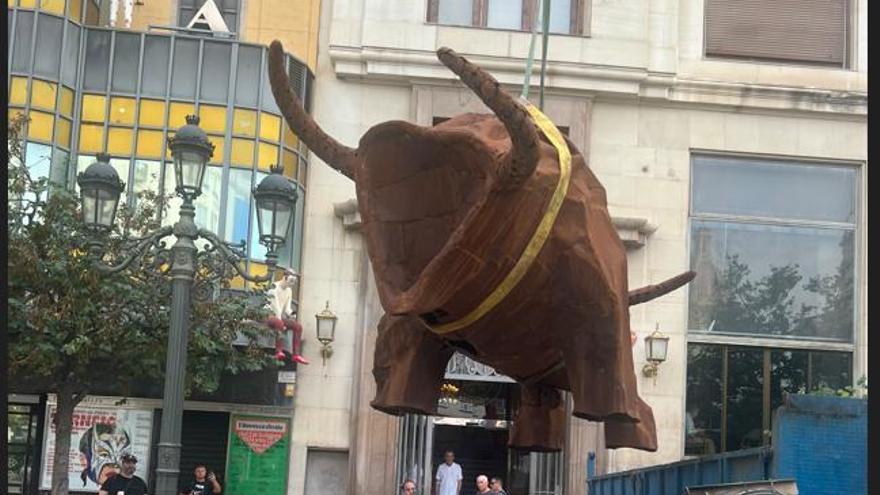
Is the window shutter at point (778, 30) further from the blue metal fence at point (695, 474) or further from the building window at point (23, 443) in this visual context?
the blue metal fence at point (695, 474)

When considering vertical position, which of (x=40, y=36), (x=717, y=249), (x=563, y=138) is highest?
(x=40, y=36)

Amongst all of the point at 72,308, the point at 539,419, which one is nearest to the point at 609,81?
the point at 72,308

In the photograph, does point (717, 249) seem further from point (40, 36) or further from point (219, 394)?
point (40, 36)

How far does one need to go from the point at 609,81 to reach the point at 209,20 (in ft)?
21.2

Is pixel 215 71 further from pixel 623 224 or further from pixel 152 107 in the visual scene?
pixel 623 224

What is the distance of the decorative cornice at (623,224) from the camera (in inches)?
870

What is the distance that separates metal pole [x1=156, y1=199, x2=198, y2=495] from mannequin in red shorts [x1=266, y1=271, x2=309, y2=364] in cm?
826

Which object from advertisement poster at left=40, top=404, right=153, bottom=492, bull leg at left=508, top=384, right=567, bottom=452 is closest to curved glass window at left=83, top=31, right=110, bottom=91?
advertisement poster at left=40, top=404, right=153, bottom=492

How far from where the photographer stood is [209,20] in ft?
73.0

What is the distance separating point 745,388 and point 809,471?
15.4 meters

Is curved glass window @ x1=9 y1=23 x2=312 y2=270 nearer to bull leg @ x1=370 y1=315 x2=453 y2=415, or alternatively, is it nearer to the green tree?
the green tree

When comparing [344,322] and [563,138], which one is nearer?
[563,138]

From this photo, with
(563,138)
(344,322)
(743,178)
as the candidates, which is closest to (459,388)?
(344,322)

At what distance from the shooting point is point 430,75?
22.6 meters
